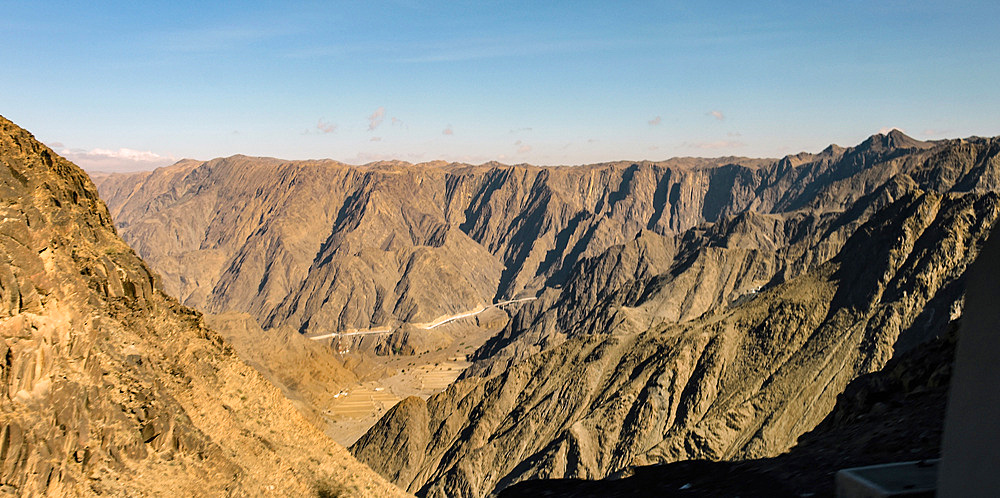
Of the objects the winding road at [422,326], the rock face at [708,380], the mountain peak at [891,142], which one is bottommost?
the winding road at [422,326]

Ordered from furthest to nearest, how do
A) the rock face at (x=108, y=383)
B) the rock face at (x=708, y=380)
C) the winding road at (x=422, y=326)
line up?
the winding road at (x=422, y=326) < the rock face at (x=708, y=380) < the rock face at (x=108, y=383)

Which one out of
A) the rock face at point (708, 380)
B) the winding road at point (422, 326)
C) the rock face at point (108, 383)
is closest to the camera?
the rock face at point (108, 383)

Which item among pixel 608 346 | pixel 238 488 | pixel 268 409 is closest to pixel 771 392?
pixel 608 346

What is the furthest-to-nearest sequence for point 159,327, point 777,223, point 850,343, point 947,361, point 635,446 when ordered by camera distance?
point 777,223
point 850,343
point 635,446
point 159,327
point 947,361

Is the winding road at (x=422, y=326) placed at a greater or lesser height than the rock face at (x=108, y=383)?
lesser

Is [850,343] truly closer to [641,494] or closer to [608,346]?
[608,346]

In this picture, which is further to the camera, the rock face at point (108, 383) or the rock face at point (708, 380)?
the rock face at point (708, 380)

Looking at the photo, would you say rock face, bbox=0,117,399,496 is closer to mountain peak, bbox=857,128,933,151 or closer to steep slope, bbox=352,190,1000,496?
steep slope, bbox=352,190,1000,496

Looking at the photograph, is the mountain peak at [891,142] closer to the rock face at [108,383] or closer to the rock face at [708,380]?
the rock face at [708,380]

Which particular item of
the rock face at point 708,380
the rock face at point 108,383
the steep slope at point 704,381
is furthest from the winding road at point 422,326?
the rock face at point 108,383
